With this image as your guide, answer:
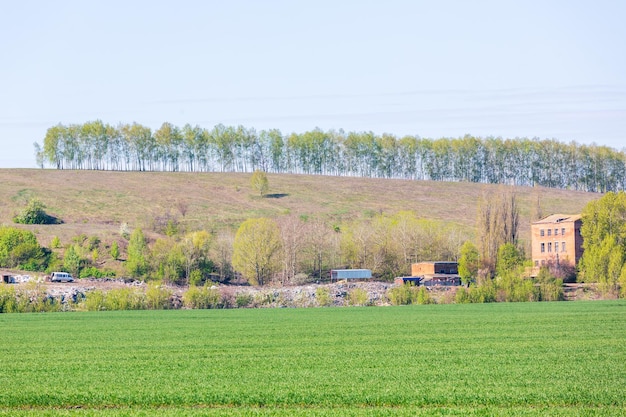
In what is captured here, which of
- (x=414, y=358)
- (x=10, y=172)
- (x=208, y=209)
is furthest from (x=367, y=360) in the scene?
(x=10, y=172)

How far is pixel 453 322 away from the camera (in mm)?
48719

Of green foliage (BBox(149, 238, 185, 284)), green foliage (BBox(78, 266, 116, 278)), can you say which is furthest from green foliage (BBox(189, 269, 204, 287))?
green foliage (BBox(78, 266, 116, 278))

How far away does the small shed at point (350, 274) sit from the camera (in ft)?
343

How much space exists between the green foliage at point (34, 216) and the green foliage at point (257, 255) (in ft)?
132

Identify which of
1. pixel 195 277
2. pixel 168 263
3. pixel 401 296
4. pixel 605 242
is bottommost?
pixel 401 296

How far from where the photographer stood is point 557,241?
106m

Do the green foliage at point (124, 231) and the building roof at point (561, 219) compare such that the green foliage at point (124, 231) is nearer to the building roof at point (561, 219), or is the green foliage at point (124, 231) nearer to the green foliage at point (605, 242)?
the building roof at point (561, 219)

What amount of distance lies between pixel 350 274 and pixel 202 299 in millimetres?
30030

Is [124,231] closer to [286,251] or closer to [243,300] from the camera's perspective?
[286,251]

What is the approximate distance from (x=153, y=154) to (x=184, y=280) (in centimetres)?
9652

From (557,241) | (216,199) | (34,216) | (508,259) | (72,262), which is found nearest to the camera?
(508,259)

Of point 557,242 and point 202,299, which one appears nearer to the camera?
point 202,299

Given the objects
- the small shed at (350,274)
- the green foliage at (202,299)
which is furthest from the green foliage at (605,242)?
the green foliage at (202,299)

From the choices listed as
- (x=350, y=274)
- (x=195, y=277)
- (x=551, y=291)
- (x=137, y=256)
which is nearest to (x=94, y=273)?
(x=137, y=256)
